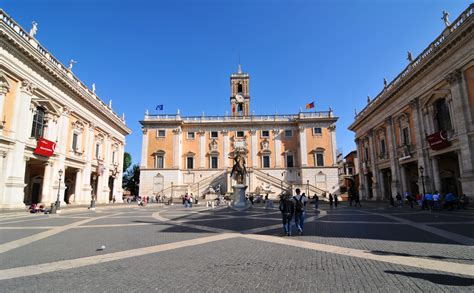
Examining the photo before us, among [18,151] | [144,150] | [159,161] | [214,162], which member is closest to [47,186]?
[18,151]

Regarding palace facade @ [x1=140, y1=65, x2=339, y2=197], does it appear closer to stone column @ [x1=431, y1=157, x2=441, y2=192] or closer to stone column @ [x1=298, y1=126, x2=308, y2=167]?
stone column @ [x1=298, y1=126, x2=308, y2=167]

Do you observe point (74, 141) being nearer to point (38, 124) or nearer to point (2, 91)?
point (38, 124)

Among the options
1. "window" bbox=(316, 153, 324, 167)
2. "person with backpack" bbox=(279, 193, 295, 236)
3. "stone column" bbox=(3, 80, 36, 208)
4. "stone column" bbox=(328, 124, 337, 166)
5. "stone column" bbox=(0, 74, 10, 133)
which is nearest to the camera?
"person with backpack" bbox=(279, 193, 295, 236)

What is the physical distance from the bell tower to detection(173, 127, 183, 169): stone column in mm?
14552

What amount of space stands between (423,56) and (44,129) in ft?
123

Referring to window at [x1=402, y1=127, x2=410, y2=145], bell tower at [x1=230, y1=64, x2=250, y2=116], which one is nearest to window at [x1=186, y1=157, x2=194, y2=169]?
bell tower at [x1=230, y1=64, x2=250, y2=116]

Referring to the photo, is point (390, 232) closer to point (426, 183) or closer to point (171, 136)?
point (426, 183)

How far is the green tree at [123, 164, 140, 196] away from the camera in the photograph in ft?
226

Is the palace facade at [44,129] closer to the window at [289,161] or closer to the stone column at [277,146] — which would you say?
the stone column at [277,146]

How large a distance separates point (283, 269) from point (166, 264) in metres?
2.59

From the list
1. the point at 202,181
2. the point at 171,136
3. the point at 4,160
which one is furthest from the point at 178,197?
the point at 4,160

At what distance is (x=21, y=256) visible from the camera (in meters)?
6.57

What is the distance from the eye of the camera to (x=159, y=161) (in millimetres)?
50281

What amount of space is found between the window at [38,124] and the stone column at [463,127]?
35618 mm
